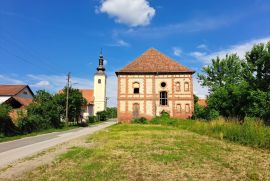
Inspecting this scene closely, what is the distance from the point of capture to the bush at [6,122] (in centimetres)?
2112

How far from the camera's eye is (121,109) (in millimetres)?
40406

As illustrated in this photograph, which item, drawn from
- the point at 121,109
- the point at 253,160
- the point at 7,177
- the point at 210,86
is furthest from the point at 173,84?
the point at 7,177

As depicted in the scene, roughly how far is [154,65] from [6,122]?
82.3 ft

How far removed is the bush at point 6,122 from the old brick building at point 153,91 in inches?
770

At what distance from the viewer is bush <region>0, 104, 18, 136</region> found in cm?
2112


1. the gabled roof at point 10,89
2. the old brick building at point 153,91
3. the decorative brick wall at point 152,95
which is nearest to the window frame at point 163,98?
the old brick building at point 153,91

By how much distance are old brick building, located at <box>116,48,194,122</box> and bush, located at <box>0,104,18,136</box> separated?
770 inches

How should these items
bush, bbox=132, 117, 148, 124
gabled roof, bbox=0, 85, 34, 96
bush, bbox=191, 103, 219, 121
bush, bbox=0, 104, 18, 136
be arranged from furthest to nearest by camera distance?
gabled roof, bbox=0, 85, 34, 96 < bush, bbox=132, 117, 148, 124 < bush, bbox=191, 103, 219, 121 < bush, bbox=0, 104, 18, 136

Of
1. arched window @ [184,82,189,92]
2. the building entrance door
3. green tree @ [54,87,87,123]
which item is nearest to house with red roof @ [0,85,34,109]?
green tree @ [54,87,87,123]

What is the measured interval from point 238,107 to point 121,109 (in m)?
17.3

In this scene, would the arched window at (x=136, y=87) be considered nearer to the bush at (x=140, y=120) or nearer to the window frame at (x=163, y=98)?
the window frame at (x=163, y=98)

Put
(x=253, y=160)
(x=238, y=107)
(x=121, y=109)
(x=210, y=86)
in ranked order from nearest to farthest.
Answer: (x=253, y=160) < (x=238, y=107) < (x=121, y=109) < (x=210, y=86)

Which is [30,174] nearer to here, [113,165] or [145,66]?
[113,165]

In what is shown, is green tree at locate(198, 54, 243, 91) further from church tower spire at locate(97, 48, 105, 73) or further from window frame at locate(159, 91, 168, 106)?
church tower spire at locate(97, 48, 105, 73)
